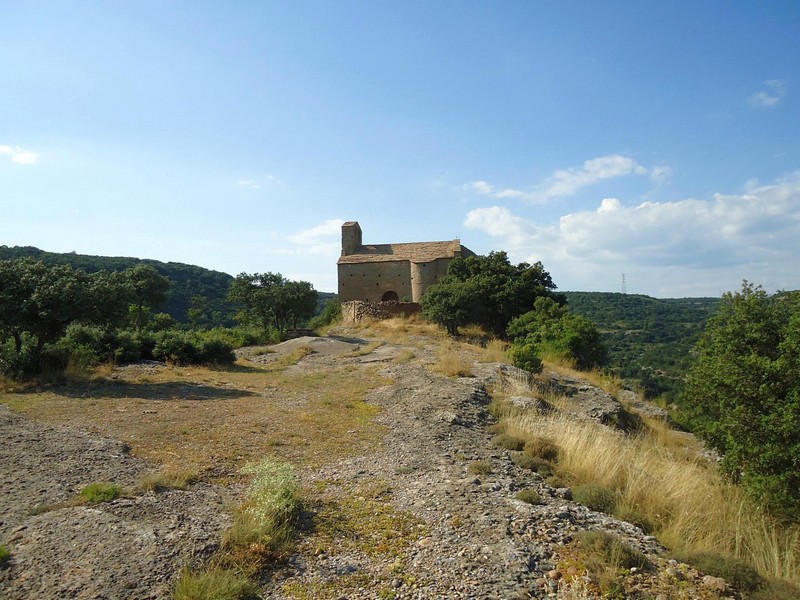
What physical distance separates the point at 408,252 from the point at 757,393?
34.7 m

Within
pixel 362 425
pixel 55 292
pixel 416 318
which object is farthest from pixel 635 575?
pixel 416 318

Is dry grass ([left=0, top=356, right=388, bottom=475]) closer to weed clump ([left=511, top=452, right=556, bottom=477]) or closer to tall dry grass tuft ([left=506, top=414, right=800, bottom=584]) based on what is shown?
weed clump ([left=511, top=452, right=556, bottom=477])

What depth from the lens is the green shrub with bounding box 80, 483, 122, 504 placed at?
16.3 feet

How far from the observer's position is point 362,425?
29.4ft

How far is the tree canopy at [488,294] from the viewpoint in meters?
25.0

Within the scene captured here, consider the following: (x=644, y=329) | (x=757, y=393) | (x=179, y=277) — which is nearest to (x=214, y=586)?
(x=757, y=393)

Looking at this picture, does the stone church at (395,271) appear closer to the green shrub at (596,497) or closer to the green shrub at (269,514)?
the green shrub at (596,497)

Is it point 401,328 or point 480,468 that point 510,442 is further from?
point 401,328

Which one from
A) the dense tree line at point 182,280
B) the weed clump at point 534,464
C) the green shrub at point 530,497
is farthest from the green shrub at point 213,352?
the dense tree line at point 182,280

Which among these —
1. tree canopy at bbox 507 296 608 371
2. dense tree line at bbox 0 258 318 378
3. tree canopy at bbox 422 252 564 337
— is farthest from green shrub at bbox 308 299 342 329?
tree canopy at bbox 507 296 608 371

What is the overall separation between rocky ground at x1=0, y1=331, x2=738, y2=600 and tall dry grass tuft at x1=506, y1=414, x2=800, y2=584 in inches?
22.6

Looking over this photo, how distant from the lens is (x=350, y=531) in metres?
4.70

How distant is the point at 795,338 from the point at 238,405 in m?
9.72

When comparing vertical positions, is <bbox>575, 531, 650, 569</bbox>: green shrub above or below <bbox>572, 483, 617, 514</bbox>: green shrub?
above
